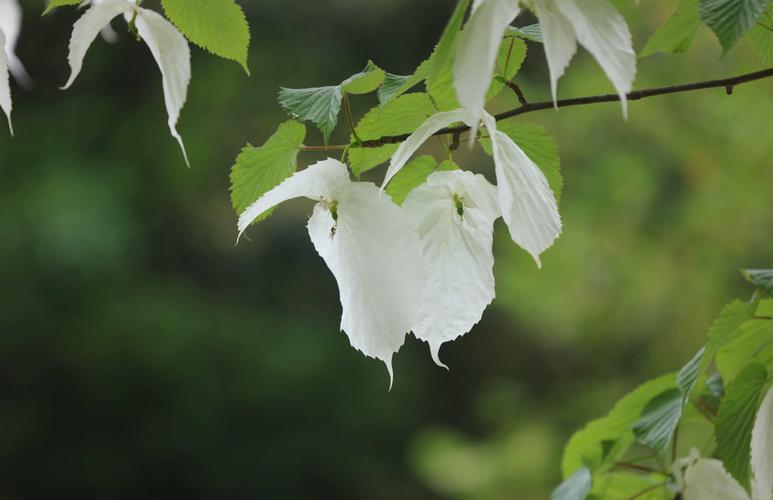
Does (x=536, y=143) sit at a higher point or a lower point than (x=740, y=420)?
higher

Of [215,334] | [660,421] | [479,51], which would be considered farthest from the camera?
[215,334]

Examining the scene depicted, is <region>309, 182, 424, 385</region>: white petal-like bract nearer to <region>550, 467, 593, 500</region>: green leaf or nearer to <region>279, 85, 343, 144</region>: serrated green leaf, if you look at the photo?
<region>279, 85, 343, 144</region>: serrated green leaf

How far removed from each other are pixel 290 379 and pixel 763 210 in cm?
186

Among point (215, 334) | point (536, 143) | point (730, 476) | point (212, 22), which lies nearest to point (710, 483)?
point (730, 476)

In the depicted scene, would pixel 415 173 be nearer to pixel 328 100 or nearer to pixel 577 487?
pixel 328 100

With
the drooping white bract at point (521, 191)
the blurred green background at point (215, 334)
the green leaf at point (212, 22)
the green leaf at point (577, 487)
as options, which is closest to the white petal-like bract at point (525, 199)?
the drooping white bract at point (521, 191)

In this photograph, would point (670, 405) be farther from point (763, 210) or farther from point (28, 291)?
point (28, 291)

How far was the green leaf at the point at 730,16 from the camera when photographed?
0.92ft

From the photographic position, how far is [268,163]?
1.14 ft

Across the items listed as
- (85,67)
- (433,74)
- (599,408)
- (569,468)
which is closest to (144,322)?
(85,67)

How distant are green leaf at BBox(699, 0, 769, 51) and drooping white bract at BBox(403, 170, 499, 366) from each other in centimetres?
8

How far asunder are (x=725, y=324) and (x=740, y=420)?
0.04 meters

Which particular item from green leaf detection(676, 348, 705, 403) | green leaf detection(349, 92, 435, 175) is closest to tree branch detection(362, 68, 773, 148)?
green leaf detection(349, 92, 435, 175)

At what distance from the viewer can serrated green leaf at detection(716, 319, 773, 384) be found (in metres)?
0.42
